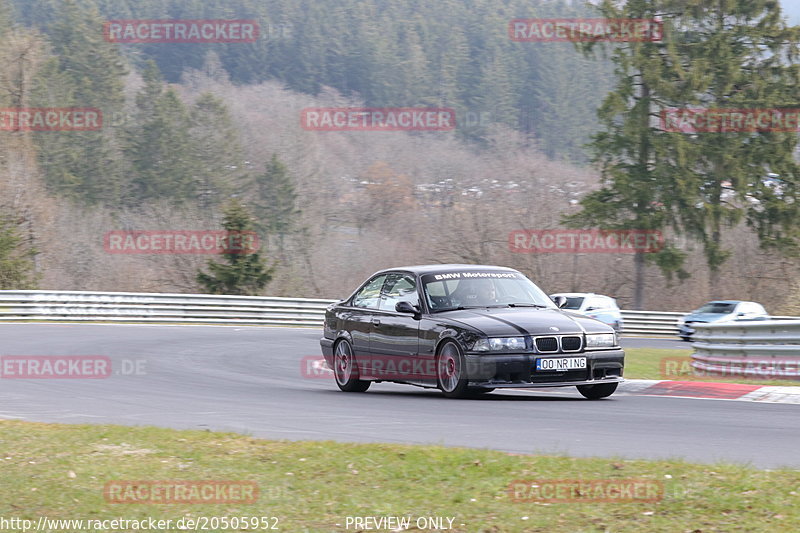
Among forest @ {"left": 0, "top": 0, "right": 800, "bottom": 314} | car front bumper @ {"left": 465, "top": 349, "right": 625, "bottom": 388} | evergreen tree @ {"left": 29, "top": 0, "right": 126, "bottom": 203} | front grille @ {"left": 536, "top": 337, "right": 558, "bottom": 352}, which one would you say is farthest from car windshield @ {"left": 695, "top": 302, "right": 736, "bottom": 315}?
evergreen tree @ {"left": 29, "top": 0, "right": 126, "bottom": 203}

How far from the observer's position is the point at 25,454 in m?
7.72

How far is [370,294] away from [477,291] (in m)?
1.56

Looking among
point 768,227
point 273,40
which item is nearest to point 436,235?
point 768,227

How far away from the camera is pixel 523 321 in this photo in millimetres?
11242

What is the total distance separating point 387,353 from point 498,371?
1918 mm

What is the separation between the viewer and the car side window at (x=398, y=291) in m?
12.4

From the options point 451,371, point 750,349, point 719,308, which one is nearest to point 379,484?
point 451,371

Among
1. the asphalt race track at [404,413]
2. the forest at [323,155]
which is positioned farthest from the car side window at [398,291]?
the forest at [323,155]

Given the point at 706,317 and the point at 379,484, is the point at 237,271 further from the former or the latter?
the point at 379,484

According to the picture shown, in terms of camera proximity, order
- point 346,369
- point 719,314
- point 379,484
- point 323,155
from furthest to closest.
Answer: point 323,155, point 719,314, point 346,369, point 379,484

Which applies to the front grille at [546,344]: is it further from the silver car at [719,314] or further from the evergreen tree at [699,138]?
the evergreen tree at [699,138]

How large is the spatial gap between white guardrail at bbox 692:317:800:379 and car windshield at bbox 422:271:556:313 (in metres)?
4.65

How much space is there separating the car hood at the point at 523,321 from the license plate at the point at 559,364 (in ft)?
0.91

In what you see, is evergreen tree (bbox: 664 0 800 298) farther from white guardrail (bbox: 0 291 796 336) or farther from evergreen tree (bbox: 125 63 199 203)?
evergreen tree (bbox: 125 63 199 203)
